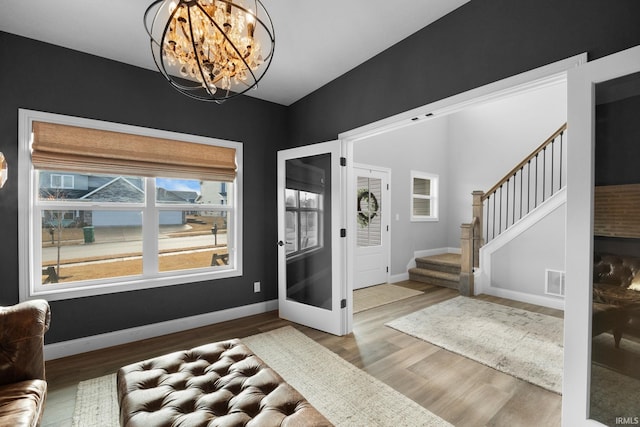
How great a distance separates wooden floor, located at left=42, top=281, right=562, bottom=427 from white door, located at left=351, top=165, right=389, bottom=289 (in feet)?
4.84

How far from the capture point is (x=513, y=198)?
5.31 meters

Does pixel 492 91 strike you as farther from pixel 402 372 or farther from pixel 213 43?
pixel 402 372

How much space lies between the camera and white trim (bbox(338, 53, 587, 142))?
161 centimetres

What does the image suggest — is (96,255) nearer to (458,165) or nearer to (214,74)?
(214,74)

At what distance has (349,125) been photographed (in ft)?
9.93

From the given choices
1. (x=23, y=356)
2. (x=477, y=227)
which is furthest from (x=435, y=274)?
(x=23, y=356)

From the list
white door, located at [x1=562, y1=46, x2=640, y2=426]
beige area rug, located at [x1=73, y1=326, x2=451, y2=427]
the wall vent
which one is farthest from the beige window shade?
the wall vent

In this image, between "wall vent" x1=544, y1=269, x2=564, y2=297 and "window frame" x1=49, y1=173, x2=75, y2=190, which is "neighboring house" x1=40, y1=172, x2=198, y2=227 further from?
"wall vent" x1=544, y1=269, x2=564, y2=297

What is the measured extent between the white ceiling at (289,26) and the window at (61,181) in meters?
1.18

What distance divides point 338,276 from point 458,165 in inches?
195

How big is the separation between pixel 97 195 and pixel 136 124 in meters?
0.81

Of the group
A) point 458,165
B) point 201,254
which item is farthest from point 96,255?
point 458,165

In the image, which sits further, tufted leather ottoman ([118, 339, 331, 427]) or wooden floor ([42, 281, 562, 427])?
wooden floor ([42, 281, 562, 427])

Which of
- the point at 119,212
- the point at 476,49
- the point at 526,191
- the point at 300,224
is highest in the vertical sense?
the point at 476,49
